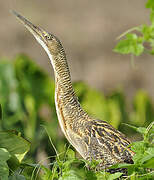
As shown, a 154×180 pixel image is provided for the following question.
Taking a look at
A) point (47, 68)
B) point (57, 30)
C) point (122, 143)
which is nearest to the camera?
point (122, 143)

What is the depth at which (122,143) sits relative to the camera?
12.0ft

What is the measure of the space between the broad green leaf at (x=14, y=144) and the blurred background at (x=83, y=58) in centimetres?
633

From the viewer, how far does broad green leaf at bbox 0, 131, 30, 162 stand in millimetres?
2527

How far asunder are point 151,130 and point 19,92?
7.03 metres

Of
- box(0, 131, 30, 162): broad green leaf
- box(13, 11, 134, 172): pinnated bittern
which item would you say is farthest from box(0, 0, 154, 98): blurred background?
box(0, 131, 30, 162): broad green leaf

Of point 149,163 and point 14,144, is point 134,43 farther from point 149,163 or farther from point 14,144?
point 149,163

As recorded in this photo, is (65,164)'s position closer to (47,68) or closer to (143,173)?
(143,173)

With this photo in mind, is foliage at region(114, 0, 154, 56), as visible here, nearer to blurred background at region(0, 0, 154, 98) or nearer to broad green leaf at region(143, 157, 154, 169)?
broad green leaf at region(143, 157, 154, 169)

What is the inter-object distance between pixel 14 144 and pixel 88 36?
40.3ft

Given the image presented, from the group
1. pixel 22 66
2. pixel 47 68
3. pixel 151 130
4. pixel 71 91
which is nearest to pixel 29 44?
pixel 47 68

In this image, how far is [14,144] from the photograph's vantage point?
256 centimetres

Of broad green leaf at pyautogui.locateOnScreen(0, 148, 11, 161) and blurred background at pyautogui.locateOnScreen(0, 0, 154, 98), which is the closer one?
broad green leaf at pyautogui.locateOnScreen(0, 148, 11, 161)

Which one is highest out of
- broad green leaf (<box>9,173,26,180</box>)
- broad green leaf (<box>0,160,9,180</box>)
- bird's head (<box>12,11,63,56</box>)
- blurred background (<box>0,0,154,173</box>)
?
bird's head (<box>12,11,63,56</box>)

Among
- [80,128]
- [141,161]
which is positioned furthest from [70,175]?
[80,128]
